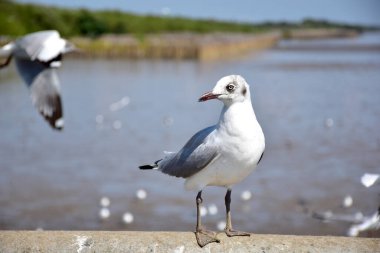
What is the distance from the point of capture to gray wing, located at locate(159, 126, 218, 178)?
2.92 meters

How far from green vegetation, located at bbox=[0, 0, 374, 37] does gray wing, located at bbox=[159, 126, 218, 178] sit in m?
20.6

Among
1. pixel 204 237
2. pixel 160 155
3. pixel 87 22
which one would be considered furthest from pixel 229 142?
pixel 87 22

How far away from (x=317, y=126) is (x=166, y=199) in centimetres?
567

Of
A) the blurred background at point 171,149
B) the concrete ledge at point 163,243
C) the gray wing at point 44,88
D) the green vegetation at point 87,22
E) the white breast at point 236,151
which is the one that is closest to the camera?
the white breast at point 236,151

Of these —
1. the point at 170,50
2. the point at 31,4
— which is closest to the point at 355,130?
the point at 170,50

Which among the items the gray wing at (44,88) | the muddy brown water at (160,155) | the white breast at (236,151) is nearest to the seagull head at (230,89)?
the white breast at (236,151)

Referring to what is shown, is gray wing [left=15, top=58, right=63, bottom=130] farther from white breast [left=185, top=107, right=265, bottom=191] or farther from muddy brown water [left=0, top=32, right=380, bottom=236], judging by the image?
Result: muddy brown water [left=0, top=32, right=380, bottom=236]

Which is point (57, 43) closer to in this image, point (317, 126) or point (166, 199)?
point (166, 199)

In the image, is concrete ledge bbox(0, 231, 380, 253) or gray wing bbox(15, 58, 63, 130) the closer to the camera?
concrete ledge bbox(0, 231, 380, 253)

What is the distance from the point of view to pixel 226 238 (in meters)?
3.22

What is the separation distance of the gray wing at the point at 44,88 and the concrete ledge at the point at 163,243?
35.2 inches

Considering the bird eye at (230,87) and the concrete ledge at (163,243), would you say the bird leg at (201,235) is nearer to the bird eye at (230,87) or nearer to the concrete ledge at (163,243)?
the concrete ledge at (163,243)

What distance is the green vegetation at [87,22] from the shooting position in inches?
1563

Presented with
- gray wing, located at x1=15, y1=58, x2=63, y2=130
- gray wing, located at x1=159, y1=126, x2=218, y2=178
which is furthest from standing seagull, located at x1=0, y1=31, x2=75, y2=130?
gray wing, located at x1=159, y1=126, x2=218, y2=178
